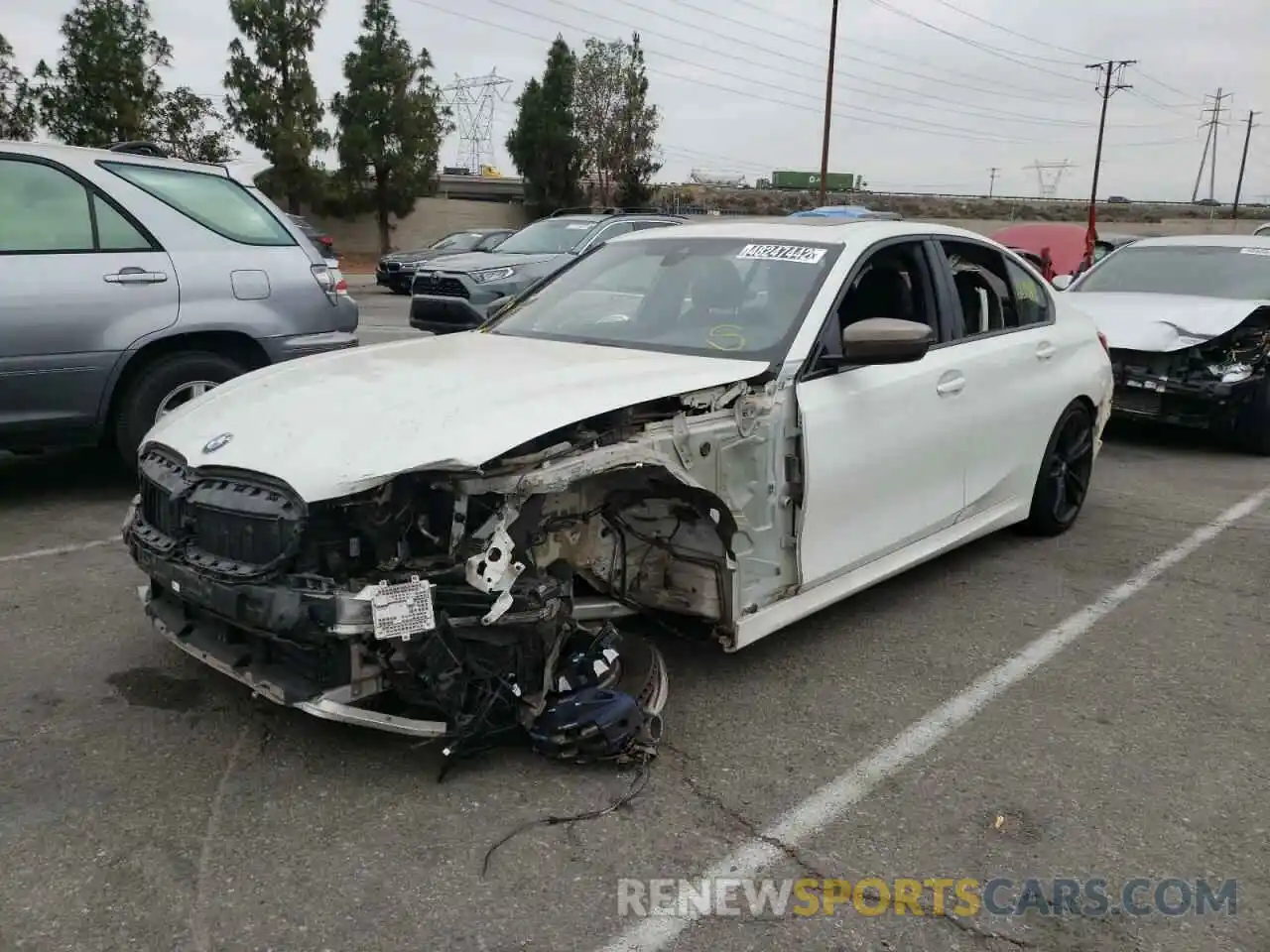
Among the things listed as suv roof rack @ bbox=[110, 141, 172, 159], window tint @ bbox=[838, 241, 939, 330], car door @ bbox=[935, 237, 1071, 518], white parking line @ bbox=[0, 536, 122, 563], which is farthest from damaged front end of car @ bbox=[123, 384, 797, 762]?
suv roof rack @ bbox=[110, 141, 172, 159]

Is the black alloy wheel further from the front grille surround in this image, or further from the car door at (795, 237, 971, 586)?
the front grille surround

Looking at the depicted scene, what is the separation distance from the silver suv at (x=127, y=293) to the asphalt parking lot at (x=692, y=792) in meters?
1.15

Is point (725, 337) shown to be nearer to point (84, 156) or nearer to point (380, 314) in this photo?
point (84, 156)

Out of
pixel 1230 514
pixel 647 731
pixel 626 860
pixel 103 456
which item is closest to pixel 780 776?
pixel 647 731

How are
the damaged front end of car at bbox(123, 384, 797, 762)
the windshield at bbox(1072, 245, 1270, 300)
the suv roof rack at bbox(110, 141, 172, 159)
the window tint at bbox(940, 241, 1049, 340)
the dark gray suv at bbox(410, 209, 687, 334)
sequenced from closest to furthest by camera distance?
the damaged front end of car at bbox(123, 384, 797, 762), the window tint at bbox(940, 241, 1049, 340), the suv roof rack at bbox(110, 141, 172, 159), the windshield at bbox(1072, 245, 1270, 300), the dark gray suv at bbox(410, 209, 687, 334)

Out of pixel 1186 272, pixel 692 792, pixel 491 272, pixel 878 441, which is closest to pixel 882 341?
pixel 878 441

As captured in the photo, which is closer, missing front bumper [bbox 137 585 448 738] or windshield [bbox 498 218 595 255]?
missing front bumper [bbox 137 585 448 738]

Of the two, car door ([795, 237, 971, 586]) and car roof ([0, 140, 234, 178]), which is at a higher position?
car roof ([0, 140, 234, 178])

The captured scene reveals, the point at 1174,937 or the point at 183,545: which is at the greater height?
the point at 183,545

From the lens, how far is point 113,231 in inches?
223

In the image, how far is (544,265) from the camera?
12.3 meters

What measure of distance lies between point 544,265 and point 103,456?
626cm

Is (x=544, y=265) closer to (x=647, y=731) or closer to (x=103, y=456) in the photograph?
(x=103, y=456)

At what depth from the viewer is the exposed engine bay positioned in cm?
793
